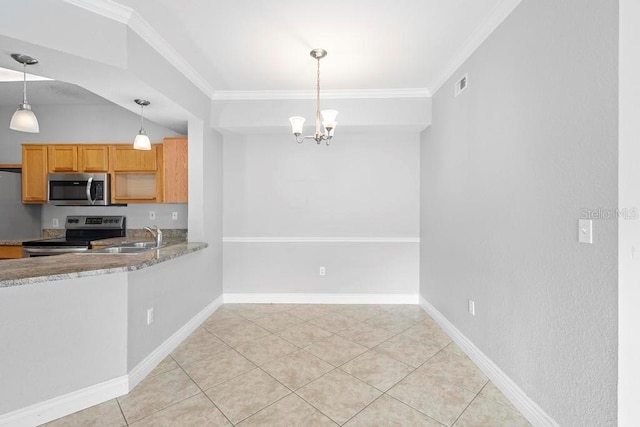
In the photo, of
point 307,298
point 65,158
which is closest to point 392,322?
point 307,298

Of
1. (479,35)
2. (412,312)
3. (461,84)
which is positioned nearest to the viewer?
(479,35)

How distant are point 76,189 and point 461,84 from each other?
4839mm

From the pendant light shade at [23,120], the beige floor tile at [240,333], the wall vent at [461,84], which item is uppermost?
the wall vent at [461,84]

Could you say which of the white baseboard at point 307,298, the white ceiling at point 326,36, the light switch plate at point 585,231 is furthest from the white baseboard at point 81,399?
the light switch plate at point 585,231

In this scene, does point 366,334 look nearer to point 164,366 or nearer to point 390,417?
point 390,417

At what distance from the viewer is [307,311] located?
372cm

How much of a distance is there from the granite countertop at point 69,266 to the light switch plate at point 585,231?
2707 millimetres

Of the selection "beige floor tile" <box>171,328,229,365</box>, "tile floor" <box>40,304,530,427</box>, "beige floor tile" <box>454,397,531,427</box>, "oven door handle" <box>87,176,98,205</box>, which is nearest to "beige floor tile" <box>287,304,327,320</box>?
"tile floor" <box>40,304,530,427</box>

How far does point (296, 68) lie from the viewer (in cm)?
298

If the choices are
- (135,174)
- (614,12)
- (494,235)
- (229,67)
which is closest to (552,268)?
(494,235)

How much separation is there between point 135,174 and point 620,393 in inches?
198

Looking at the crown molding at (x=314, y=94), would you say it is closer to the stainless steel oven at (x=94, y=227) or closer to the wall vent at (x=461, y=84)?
the wall vent at (x=461, y=84)

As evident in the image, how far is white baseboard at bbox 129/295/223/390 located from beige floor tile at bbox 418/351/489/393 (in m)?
2.23

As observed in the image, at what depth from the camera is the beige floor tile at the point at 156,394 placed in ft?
6.29
